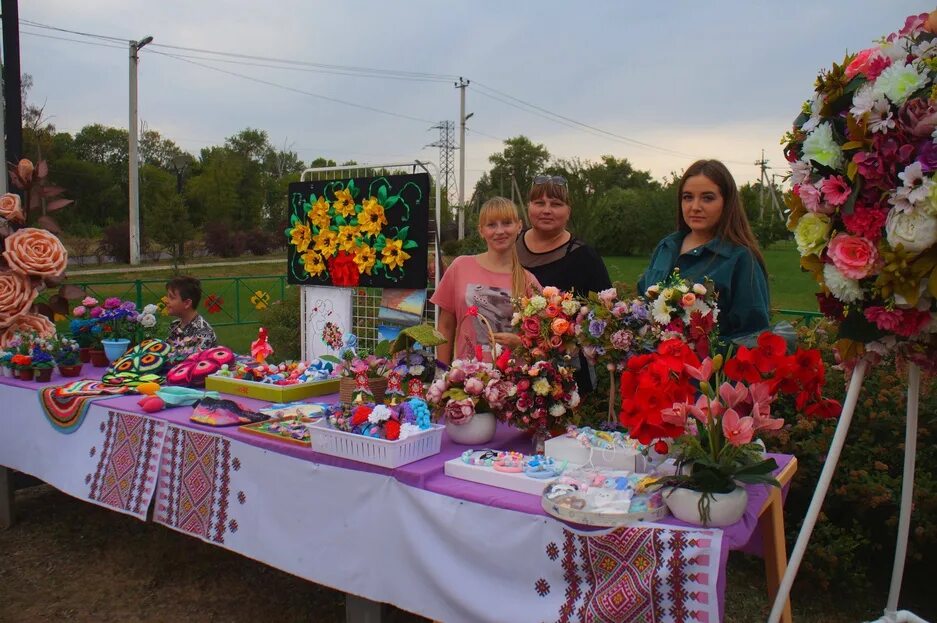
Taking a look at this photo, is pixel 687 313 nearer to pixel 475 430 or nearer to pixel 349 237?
pixel 475 430

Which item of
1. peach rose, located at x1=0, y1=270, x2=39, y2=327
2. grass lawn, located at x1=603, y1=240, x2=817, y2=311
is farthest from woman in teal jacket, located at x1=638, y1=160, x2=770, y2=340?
grass lawn, located at x1=603, y1=240, x2=817, y2=311

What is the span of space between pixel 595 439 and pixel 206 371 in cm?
209

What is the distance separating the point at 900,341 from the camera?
1.66 m

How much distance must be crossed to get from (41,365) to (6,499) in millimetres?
921

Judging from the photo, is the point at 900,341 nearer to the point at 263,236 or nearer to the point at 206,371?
the point at 206,371

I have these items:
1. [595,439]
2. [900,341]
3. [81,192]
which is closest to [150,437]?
[595,439]

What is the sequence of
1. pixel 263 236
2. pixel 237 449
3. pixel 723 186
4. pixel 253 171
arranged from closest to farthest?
1. pixel 723 186
2. pixel 237 449
3. pixel 263 236
4. pixel 253 171

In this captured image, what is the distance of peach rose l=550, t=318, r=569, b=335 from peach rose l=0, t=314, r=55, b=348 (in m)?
3.13

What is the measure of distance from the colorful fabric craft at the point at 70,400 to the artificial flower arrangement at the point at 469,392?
1.79 meters

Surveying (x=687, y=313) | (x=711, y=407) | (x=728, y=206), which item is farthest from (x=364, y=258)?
(x=711, y=407)

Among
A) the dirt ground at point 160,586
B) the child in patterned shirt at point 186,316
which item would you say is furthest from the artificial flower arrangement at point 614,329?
the child in patterned shirt at point 186,316

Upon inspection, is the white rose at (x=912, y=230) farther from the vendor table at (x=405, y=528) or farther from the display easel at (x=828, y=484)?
the vendor table at (x=405, y=528)

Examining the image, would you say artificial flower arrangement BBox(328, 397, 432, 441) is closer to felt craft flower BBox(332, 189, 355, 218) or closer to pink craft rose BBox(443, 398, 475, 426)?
pink craft rose BBox(443, 398, 475, 426)

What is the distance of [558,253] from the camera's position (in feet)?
9.84
